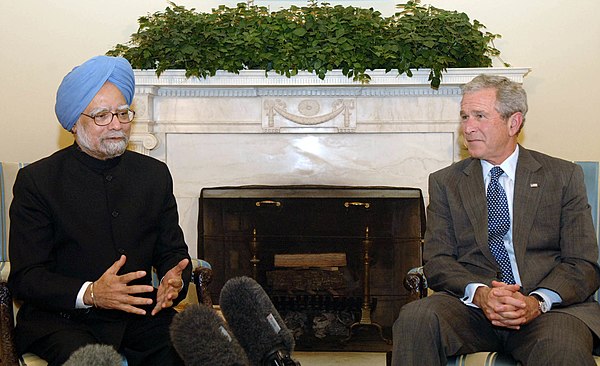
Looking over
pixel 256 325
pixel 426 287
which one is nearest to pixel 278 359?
pixel 256 325

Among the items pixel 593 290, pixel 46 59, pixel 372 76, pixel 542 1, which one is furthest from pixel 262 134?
pixel 593 290

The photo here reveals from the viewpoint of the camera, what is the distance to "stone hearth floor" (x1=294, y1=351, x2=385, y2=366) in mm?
4453

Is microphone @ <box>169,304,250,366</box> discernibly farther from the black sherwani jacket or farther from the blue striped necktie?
the blue striped necktie

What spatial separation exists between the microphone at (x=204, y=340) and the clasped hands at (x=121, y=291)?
845mm

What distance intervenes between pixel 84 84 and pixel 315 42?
186cm

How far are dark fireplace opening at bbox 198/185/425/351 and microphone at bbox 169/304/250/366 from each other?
9.87 feet

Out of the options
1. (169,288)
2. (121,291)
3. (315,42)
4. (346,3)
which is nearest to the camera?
(121,291)

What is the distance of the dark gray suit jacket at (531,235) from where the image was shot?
292 centimetres

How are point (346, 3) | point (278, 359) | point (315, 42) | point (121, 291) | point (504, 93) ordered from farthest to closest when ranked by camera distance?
point (346, 3) < point (315, 42) < point (504, 93) < point (121, 291) < point (278, 359)

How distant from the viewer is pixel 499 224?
305 centimetres

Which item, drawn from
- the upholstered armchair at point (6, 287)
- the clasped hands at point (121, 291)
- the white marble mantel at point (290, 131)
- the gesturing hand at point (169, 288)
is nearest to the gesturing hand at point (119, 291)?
the clasped hands at point (121, 291)

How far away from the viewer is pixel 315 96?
4719 millimetres

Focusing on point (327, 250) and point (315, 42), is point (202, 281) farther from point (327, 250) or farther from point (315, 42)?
point (315, 42)

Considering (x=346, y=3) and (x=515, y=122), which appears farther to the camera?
(x=346, y=3)
